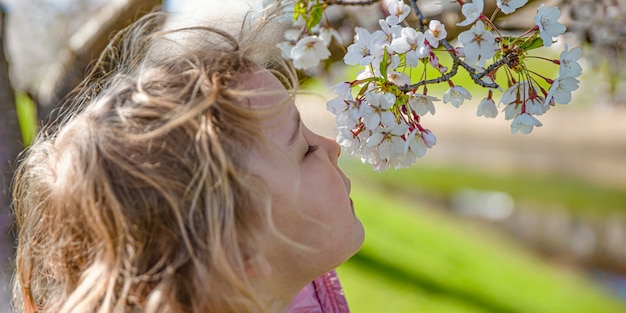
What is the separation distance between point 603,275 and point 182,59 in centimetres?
526

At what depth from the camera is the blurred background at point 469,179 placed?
2010 millimetres

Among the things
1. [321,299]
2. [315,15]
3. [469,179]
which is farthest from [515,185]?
[315,15]

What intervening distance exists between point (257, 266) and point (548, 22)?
590mm

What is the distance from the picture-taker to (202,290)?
112 cm

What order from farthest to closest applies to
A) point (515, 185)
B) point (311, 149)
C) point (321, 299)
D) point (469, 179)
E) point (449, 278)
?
point (469, 179) → point (515, 185) → point (449, 278) → point (321, 299) → point (311, 149)

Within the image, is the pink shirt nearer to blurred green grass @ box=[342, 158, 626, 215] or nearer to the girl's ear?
the girl's ear

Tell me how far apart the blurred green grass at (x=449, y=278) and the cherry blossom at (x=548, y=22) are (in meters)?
3.05

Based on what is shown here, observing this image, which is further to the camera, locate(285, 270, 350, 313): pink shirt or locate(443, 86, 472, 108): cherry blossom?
locate(285, 270, 350, 313): pink shirt

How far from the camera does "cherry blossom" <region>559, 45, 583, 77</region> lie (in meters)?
1.02

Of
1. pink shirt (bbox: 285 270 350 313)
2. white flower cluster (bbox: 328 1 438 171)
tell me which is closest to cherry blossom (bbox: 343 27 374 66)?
white flower cluster (bbox: 328 1 438 171)

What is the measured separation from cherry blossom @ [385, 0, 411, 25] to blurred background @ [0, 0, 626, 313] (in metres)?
0.15

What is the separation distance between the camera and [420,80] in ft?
3.60

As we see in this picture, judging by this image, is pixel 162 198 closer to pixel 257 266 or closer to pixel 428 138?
pixel 257 266

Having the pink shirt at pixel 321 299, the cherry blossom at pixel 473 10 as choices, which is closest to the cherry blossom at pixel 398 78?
the cherry blossom at pixel 473 10
